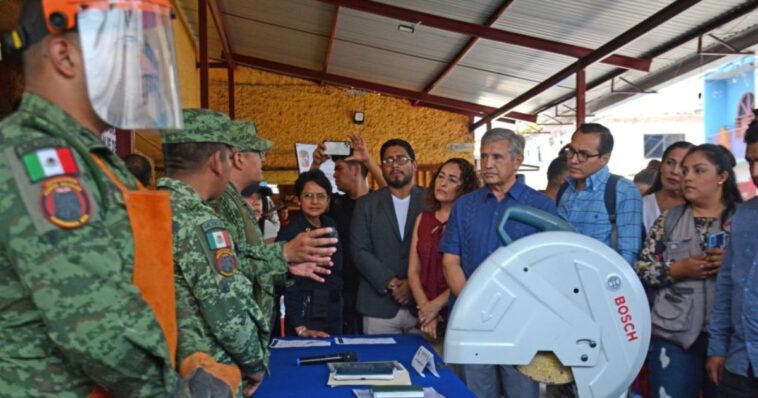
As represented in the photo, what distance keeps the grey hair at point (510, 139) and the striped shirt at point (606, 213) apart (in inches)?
13.4

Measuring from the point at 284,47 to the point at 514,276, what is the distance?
860cm

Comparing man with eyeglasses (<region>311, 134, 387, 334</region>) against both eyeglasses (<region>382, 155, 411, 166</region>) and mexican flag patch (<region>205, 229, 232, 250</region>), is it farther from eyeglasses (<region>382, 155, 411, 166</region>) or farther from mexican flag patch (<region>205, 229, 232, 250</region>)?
mexican flag patch (<region>205, 229, 232, 250</region>)

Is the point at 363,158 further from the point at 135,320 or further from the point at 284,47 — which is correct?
the point at 284,47

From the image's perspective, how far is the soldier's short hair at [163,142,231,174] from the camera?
179 centimetres

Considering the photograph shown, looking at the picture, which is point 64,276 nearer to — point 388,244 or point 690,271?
point 690,271

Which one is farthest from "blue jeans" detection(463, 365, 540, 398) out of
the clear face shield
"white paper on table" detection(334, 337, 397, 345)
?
the clear face shield

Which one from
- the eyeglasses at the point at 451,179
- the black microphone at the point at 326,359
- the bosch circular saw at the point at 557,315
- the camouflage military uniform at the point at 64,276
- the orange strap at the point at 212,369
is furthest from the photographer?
the eyeglasses at the point at 451,179

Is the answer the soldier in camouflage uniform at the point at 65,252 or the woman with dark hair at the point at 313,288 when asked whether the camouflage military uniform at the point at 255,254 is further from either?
the soldier in camouflage uniform at the point at 65,252

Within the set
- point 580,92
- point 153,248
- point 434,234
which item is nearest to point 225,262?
point 153,248

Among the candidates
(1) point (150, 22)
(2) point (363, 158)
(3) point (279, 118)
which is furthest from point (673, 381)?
(3) point (279, 118)

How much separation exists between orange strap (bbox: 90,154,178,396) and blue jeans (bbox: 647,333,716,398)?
208 centimetres

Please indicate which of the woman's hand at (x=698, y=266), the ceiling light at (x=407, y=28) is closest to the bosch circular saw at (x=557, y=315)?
the woman's hand at (x=698, y=266)

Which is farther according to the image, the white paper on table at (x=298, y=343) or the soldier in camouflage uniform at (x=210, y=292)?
the white paper on table at (x=298, y=343)

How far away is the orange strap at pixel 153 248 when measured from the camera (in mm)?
1037
